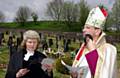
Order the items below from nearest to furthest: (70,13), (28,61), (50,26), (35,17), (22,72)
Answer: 1. (22,72)
2. (28,61)
3. (50,26)
4. (70,13)
5. (35,17)

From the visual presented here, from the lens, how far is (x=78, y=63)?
557 centimetres

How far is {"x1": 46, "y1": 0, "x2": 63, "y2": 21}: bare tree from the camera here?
96250 millimetres

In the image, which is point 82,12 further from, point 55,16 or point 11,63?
point 11,63

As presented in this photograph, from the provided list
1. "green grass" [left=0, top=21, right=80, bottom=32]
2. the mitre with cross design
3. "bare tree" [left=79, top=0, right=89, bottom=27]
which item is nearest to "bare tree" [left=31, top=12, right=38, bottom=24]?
"green grass" [left=0, top=21, right=80, bottom=32]

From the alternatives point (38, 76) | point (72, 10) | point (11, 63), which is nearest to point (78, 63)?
point (38, 76)

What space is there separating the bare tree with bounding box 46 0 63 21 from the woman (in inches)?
3512

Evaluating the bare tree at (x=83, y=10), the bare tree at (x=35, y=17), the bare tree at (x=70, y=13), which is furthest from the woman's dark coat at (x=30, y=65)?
the bare tree at (x=35, y=17)

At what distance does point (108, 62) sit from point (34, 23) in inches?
3677

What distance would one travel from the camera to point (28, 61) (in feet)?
20.1

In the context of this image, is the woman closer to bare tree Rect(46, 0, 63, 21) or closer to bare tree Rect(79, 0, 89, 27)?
bare tree Rect(79, 0, 89, 27)

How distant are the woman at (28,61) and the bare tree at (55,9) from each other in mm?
89192

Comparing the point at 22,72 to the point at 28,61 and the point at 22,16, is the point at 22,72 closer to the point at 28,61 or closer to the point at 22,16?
the point at 28,61

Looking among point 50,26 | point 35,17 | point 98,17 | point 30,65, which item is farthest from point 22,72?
point 35,17

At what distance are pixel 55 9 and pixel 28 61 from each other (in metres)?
93.0
